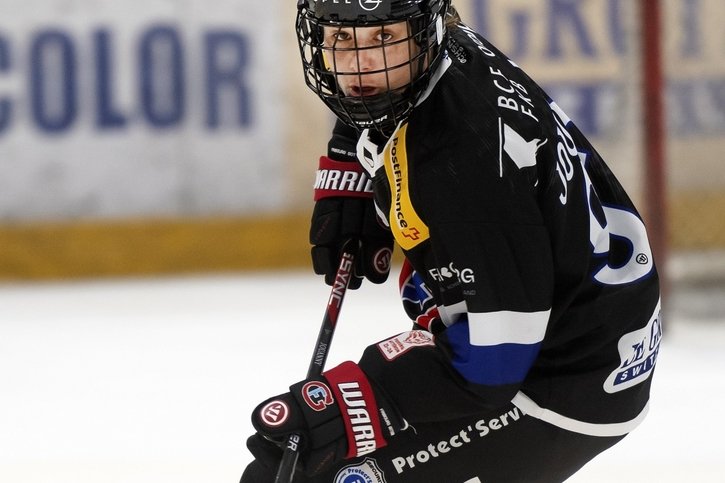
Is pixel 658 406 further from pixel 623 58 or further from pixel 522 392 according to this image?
pixel 623 58

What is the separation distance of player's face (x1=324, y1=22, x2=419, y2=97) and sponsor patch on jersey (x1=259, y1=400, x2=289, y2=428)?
0.40m

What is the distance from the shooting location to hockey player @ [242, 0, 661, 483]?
147 centimetres

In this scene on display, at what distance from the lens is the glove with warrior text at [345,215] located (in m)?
2.04

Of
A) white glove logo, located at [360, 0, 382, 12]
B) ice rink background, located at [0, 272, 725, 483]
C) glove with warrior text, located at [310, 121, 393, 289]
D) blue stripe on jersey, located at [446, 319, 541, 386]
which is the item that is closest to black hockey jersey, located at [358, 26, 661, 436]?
blue stripe on jersey, located at [446, 319, 541, 386]

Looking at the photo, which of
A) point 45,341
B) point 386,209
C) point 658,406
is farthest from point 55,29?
point 386,209

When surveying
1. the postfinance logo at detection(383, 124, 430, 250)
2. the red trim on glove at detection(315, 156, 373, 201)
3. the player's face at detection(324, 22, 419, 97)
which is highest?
the player's face at detection(324, 22, 419, 97)

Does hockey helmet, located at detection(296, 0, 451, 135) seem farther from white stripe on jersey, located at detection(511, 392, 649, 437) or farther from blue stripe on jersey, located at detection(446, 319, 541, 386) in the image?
white stripe on jersey, located at detection(511, 392, 649, 437)

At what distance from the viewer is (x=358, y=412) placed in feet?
5.04

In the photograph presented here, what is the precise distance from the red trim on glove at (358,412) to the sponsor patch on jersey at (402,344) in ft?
0.16

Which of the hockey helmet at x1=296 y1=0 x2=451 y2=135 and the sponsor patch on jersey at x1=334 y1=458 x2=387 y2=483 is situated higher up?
the hockey helmet at x1=296 y1=0 x2=451 y2=135

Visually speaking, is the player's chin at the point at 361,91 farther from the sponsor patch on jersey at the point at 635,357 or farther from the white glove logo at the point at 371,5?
the sponsor patch on jersey at the point at 635,357

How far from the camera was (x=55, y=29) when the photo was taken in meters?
4.91

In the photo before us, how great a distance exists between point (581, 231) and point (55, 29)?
12.3 ft

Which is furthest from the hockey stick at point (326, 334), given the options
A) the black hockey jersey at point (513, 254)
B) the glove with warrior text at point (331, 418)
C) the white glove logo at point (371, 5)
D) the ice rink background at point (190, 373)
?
the ice rink background at point (190, 373)
